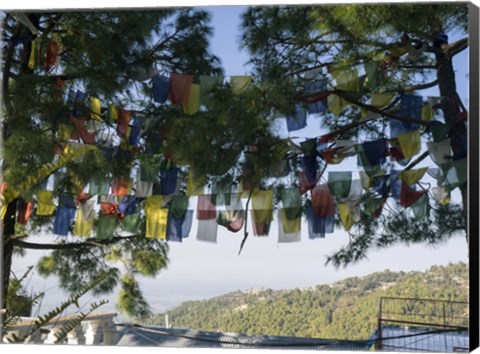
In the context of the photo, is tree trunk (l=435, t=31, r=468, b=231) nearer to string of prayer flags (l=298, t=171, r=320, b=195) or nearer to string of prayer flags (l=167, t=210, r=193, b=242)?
string of prayer flags (l=298, t=171, r=320, b=195)

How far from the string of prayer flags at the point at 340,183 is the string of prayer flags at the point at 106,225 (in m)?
1.13

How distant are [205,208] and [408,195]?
0.97 m

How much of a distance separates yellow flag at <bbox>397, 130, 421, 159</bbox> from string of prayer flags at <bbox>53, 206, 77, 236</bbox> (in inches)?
66.4

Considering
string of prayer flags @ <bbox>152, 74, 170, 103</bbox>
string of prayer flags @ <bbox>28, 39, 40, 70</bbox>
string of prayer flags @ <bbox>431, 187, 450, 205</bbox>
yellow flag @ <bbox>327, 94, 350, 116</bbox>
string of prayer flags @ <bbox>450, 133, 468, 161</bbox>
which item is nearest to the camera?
string of prayer flags @ <bbox>450, 133, 468, 161</bbox>

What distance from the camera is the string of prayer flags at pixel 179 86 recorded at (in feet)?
13.4

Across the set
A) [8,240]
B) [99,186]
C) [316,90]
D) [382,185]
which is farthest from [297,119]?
[8,240]

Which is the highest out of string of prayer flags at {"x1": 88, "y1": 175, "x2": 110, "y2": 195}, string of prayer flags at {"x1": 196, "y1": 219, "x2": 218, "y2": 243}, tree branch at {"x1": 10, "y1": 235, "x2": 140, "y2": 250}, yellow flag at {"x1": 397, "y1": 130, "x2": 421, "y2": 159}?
yellow flag at {"x1": 397, "y1": 130, "x2": 421, "y2": 159}

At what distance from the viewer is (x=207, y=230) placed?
411 centimetres

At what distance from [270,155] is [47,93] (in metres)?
1.15

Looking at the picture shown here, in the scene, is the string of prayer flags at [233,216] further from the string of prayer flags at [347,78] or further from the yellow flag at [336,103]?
the string of prayer flags at [347,78]

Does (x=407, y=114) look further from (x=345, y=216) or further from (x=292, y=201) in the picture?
(x=292, y=201)

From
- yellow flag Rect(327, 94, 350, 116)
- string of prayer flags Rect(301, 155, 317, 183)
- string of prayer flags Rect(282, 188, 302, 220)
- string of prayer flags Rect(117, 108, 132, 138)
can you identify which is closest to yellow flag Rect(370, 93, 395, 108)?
yellow flag Rect(327, 94, 350, 116)

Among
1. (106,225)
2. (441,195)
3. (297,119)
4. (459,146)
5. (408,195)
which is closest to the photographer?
(459,146)

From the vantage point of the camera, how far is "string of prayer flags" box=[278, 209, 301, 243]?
403cm
